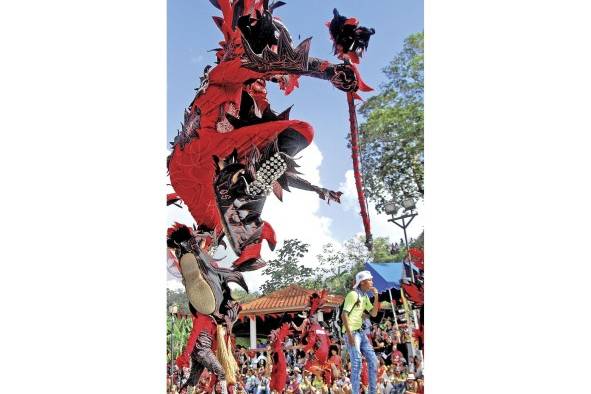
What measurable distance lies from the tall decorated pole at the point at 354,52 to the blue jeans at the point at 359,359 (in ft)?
2.17

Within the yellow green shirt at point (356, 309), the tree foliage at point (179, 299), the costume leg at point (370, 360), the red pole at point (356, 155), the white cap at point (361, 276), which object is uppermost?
the red pole at point (356, 155)

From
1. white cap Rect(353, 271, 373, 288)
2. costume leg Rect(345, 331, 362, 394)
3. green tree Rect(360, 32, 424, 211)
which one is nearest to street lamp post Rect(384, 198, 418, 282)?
green tree Rect(360, 32, 424, 211)

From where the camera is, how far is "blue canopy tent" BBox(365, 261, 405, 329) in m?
5.51

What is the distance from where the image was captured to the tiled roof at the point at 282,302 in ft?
19.2

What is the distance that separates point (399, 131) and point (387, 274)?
103 cm

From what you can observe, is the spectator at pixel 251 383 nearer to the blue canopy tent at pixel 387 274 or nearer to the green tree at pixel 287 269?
the green tree at pixel 287 269

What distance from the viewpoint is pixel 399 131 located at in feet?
18.4

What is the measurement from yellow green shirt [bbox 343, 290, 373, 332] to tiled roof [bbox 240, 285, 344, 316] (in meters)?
0.17

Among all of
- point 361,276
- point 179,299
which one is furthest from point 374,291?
point 179,299

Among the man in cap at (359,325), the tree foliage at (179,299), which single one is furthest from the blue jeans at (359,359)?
the tree foliage at (179,299)

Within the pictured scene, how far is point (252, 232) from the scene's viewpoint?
6008 millimetres

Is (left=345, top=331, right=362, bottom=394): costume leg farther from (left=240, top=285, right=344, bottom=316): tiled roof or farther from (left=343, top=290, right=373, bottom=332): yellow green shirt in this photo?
(left=240, top=285, right=344, bottom=316): tiled roof

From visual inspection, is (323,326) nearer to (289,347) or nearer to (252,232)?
(289,347)

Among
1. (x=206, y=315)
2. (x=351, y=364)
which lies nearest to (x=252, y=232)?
(x=206, y=315)
